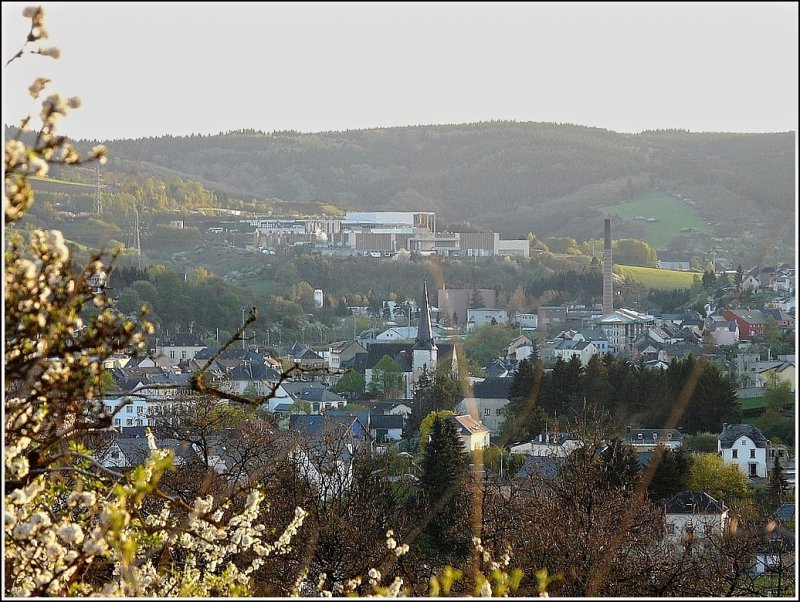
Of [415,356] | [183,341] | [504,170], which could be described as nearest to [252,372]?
[415,356]

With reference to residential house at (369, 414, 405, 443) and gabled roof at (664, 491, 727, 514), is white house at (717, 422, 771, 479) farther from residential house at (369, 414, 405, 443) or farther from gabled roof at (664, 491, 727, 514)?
residential house at (369, 414, 405, 443)

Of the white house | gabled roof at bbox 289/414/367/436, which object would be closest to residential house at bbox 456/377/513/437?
gabled roof at bbox 289/414/367/436

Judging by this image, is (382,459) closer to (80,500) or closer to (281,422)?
(281,422)

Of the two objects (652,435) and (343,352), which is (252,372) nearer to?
(343,352)

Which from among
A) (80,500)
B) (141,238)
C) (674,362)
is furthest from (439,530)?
(141,238)

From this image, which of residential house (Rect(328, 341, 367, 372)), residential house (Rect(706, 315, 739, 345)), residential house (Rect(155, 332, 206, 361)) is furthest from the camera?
residential house (Rect(328, 341, 367, 372))

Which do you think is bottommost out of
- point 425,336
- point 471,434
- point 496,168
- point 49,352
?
point 425,336
